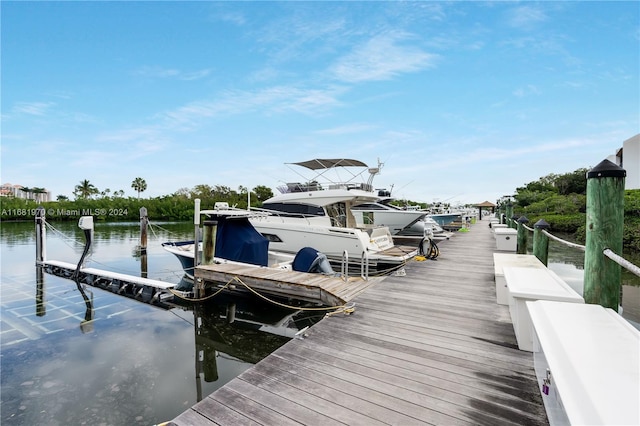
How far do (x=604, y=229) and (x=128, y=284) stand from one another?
32.3 ft

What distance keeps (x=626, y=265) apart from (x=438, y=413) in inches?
61.1

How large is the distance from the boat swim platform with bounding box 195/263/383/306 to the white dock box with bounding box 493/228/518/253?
5.43 m

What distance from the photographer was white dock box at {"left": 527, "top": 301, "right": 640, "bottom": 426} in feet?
3.84

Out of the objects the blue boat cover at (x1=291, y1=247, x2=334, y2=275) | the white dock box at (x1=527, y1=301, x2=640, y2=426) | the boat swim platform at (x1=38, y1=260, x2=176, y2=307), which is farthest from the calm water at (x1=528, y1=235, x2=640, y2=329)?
the boat swim platform at (x1=38, y1=260, x2=176, y2=307)

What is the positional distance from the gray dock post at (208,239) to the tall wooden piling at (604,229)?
6888 millimetres

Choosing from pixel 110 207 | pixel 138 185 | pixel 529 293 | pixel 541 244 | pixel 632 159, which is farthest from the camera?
pixel 138 185

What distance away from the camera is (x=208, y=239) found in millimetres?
7609

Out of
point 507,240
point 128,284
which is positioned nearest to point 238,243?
point 128,284

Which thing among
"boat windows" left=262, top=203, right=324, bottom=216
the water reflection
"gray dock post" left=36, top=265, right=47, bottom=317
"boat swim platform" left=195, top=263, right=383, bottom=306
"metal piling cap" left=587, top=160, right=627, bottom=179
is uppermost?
"metal piling cap" left=587, top=160, right=627, bottom=179

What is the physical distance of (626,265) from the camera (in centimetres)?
201

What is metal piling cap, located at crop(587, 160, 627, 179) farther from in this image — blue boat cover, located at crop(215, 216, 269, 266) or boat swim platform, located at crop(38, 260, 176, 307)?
boat swim platform, located at crop(38, 260, 176, 307)

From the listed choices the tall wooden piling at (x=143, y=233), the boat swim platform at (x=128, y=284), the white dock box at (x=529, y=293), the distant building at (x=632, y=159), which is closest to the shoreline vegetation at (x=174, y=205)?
the distant building at (x=632, y=159)

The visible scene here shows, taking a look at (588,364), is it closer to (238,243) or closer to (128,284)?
(238,243)

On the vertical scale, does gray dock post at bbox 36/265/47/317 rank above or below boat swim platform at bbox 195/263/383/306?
below
